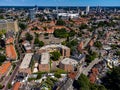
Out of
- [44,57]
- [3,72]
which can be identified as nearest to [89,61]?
[44,57]

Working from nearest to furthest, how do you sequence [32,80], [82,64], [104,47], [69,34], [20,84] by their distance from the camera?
1. [20,84]
2. [32,80]
3. [82,64]
4. [104,47]
5. [69,34]

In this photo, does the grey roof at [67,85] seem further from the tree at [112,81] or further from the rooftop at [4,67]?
the rooftop at [4,67]

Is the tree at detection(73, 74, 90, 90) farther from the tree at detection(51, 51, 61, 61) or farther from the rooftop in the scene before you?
the tree at detection(51, 51, 61, 61)

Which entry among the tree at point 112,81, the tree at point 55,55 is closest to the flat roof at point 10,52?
the tree at point 55,55

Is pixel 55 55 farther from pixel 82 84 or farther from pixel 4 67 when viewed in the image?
pixel 82 84

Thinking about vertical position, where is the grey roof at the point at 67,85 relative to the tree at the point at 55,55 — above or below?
above

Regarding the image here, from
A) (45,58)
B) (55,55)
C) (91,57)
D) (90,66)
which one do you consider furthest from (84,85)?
(55,55)

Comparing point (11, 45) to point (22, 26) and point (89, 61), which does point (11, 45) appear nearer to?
point (89, 61)

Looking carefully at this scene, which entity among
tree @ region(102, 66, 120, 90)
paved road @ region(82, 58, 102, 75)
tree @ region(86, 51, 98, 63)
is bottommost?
paved road @ region(82, 58, 102, 75)

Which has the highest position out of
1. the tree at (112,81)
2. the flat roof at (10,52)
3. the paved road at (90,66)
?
the tree at (112,81)

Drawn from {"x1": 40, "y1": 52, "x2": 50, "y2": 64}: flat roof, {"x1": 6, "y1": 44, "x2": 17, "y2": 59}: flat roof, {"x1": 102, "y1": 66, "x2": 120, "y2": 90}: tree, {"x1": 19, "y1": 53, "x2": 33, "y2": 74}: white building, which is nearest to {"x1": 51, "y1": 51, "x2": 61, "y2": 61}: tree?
{"x1": 40, "y1": 52, "x2": 50, "y2": 64}: flat roof

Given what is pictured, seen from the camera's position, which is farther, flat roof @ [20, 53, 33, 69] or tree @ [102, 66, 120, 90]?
flat roof @ [20, 53, 33, 69]
